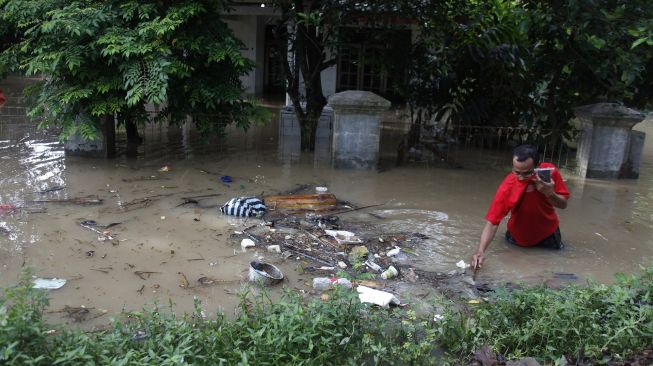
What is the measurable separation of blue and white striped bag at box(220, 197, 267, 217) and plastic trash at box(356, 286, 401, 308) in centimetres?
233

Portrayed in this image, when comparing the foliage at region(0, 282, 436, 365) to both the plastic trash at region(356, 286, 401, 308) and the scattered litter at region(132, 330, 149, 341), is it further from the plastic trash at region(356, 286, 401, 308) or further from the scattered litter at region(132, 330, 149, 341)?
the plastic trash at region(356, 286, 401, 308)

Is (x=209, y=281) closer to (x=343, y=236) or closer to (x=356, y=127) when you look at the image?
(x=343, y=236)

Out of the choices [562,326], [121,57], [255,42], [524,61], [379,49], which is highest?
[255,42]

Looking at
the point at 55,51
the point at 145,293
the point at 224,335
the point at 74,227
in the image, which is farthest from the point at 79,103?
the point at 224,335

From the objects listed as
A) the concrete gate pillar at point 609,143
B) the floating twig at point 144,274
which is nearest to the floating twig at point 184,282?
the floating twig at point 144,274

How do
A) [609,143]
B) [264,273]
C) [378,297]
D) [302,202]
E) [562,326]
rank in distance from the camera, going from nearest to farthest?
[562,326], [378,297], [264,273], [302,202], [609,143]

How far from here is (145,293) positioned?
4555 mm

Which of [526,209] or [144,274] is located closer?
[144,274]

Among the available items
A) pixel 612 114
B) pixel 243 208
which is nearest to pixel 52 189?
pixel 243 208

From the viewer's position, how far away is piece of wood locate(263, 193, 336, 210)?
6.93 m

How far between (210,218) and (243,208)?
37cm

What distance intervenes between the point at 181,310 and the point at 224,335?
0.90 meters

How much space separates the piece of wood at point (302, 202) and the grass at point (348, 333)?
9.39ft

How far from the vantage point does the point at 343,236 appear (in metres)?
5.88
